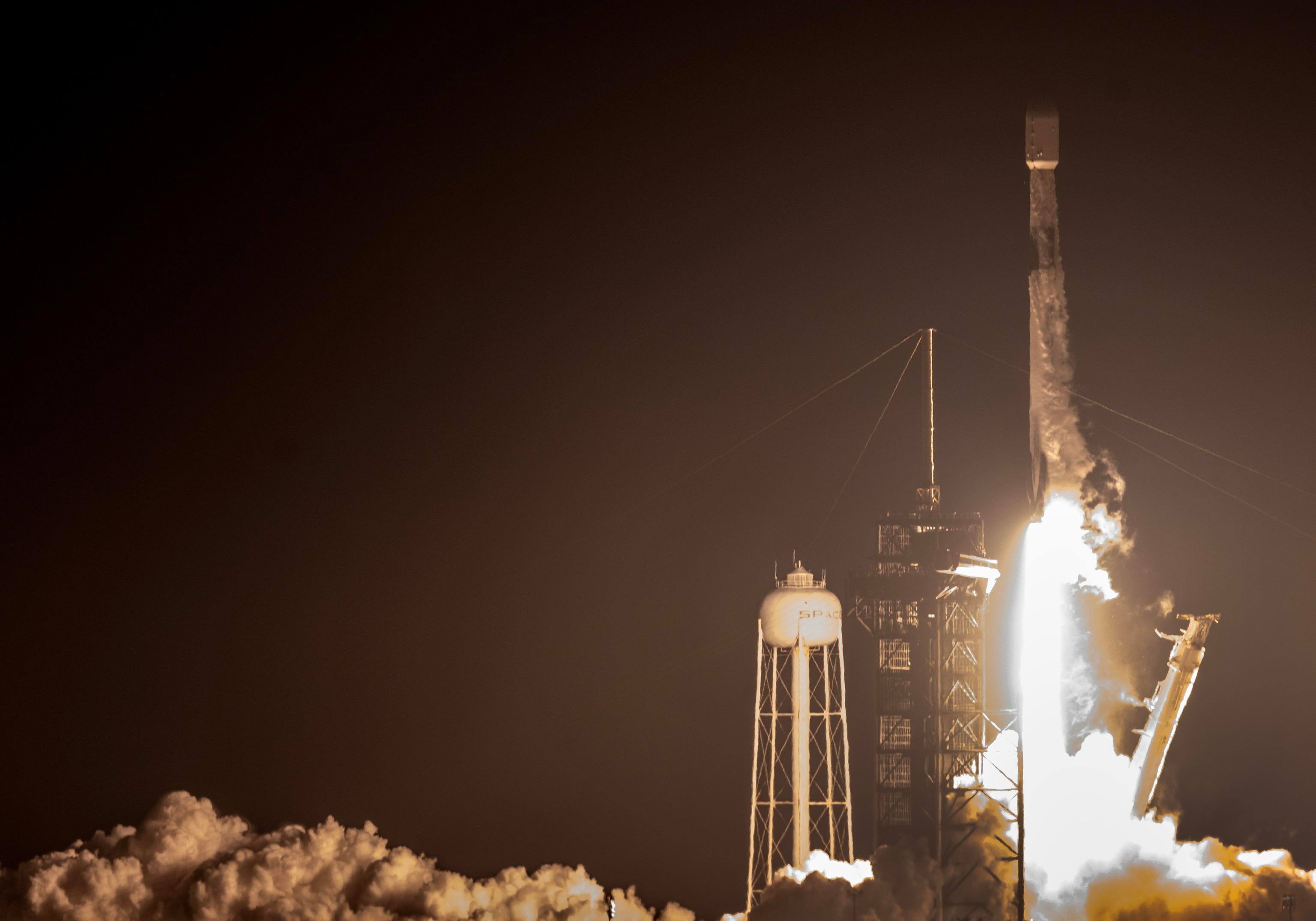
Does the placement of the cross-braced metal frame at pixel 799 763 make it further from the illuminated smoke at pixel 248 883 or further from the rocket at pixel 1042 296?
the rocket at pixel 1042 296

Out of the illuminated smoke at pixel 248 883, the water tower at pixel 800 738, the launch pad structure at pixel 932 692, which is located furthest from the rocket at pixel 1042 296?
the illuminated smoke at pixel 248 883

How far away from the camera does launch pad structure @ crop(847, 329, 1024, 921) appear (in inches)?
1457

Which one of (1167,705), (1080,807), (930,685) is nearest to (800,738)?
(930,685)

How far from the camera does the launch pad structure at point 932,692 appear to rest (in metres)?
37.0

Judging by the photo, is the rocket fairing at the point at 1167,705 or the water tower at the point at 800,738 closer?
the rocket fairing at the point at 1167,705

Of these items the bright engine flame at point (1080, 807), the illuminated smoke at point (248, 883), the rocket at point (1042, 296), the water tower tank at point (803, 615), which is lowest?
the illuminated smoke at point (248, 883)

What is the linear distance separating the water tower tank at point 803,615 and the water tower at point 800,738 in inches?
0.5

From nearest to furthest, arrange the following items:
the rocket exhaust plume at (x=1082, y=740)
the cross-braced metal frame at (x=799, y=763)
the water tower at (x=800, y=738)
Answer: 1. the rocket exhaust plume at (x=1082, y=740)
2. the water tower at (x=800, y=738)
3. the cross-braced metal frame at (x=799, y=763)

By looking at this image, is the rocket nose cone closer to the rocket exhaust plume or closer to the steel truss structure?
the rocket exhaust plume

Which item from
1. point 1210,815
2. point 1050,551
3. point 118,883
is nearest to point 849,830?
point 1050,551

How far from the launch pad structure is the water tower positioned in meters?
1.98

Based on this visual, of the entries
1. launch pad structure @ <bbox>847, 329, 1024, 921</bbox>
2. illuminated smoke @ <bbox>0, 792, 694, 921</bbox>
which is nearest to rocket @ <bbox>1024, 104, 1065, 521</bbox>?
launch pad structure @ <bbox>847, 329, 1024, 921</bbox>

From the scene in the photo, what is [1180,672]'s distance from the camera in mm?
36844

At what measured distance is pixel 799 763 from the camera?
4062 centimetres
